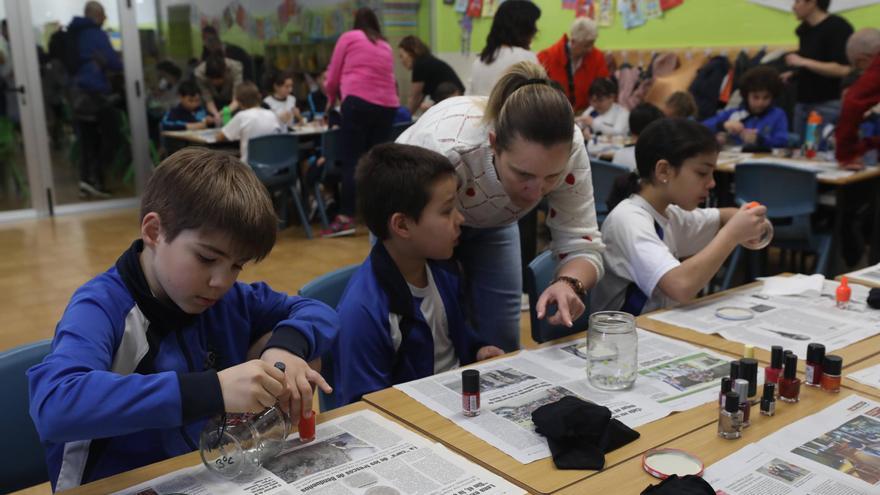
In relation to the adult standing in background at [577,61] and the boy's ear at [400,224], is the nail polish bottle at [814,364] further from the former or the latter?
the adult standing in background at [577,61]

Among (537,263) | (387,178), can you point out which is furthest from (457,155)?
(537,263)

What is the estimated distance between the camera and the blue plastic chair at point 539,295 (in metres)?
2.03

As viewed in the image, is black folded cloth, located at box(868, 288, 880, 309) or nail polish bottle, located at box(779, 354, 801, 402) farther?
black folded cloth, located at box(868, 288, 880, 309)

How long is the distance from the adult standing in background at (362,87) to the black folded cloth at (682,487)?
4.67m

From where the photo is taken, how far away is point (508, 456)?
1.20 metres

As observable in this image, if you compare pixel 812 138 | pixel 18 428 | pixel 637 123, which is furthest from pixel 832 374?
pixel 812 138

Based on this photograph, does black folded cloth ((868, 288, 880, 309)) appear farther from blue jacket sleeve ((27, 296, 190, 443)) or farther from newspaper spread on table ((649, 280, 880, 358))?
blue jacket sleeve ((27, 296, 190, 443))

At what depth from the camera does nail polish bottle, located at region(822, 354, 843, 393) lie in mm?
1433

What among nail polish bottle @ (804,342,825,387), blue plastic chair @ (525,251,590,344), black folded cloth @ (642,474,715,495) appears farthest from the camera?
blue plastic chair @ (525,251,590,344)

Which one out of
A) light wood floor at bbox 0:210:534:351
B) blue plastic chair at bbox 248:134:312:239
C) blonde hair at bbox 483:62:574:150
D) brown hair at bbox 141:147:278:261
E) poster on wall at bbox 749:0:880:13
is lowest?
light wood floor at bbox 0:210:534:351

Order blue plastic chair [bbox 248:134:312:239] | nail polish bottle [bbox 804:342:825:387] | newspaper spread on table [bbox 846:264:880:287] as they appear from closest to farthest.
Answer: nail polish bottle [bbox 804:342:825:387]
newspaper spread on table [bbox 846:264:880:287]
blue plastic chair [bbox 248:134:312:239]

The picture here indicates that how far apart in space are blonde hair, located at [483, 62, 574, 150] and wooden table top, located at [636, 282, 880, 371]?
0.50 meters

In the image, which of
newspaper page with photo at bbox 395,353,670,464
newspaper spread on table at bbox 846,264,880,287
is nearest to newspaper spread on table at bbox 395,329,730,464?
newspaper page with photo at bbox 395,353,670,464

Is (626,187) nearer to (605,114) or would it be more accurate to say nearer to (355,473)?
(355,473)
